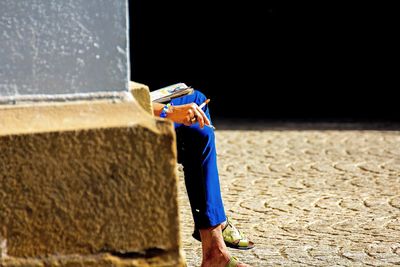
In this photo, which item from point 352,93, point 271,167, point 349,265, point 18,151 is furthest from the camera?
point 352,93

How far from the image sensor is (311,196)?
680 centimetres

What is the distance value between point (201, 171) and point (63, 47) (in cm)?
128

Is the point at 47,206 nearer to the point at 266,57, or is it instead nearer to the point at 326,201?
the point at 326,201

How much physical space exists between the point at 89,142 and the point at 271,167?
4.99 meters

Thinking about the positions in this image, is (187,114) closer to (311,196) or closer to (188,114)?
(188,114)

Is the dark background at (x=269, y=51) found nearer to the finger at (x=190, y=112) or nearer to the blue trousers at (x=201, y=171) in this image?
the blue trousers at (x=201, y=171)

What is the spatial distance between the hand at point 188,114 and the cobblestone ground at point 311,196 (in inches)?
35.5

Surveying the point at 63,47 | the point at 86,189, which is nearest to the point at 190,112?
the point at 63,47

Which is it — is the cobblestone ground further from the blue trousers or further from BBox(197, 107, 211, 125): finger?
BBox(197, 107, 211, 125): finger

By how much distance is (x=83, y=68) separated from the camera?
3352 millimetres

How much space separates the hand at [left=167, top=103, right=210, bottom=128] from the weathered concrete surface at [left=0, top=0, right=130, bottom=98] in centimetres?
87

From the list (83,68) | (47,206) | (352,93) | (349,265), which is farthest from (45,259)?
(352,93)

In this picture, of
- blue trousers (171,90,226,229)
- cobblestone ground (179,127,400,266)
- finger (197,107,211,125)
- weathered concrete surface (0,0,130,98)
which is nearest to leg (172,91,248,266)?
blue trousers (171,90,226,229)

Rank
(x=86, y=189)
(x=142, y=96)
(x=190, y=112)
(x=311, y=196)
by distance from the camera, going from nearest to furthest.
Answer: (x=86, y=189)
(x=142, y=96)
(x=190, y=112)
(x=311, y=196)
